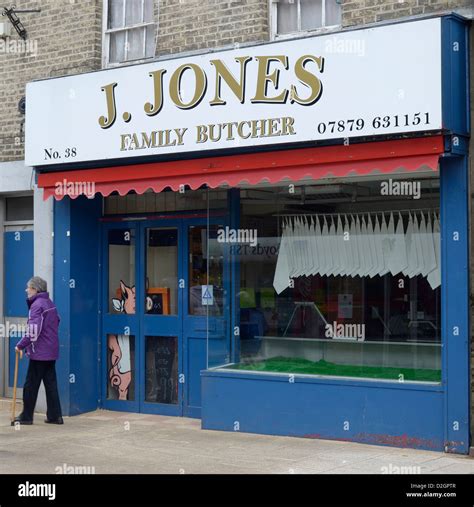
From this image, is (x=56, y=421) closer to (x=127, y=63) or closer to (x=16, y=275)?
(x=16, y=275)

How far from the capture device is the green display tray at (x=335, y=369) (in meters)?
9.36

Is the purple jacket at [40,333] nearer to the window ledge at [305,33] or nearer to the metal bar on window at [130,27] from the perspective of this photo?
the metal bar on window at [130,27]

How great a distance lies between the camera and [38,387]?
36.3 feet

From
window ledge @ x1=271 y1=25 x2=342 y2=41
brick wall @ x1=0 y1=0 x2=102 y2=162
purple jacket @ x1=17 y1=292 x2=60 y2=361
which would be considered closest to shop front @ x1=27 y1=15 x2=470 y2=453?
window ledge @ x1=271 y1=25 x2=342 y2=41

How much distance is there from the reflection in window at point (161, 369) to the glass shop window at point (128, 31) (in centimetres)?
353

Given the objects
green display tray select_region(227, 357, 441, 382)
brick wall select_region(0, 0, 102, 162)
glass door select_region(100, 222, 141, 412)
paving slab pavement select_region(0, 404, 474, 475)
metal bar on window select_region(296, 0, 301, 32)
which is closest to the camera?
paving slab pavement select_region(0, 404, 474, 475)

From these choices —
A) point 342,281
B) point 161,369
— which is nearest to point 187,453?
point 342,281

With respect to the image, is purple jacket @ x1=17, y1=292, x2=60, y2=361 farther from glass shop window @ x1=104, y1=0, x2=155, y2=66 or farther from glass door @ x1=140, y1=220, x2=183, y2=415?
glass shop window @ x1=104, y1=0, x2=155, y2=66

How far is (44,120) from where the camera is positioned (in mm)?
11664

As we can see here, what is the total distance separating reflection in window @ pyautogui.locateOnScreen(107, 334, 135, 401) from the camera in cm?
1212

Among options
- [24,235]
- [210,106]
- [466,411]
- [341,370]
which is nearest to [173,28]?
[210,106]

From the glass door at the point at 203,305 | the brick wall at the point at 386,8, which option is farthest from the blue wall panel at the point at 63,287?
the brick wall at the point at 386,8

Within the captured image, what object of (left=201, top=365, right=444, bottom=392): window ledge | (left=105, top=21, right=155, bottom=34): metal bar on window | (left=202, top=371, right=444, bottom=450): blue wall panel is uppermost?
(left=105, top=21, right=155, bottom=34): metal bar on window

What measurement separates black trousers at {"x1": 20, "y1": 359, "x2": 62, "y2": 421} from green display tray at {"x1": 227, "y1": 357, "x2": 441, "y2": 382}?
84.5 inches
